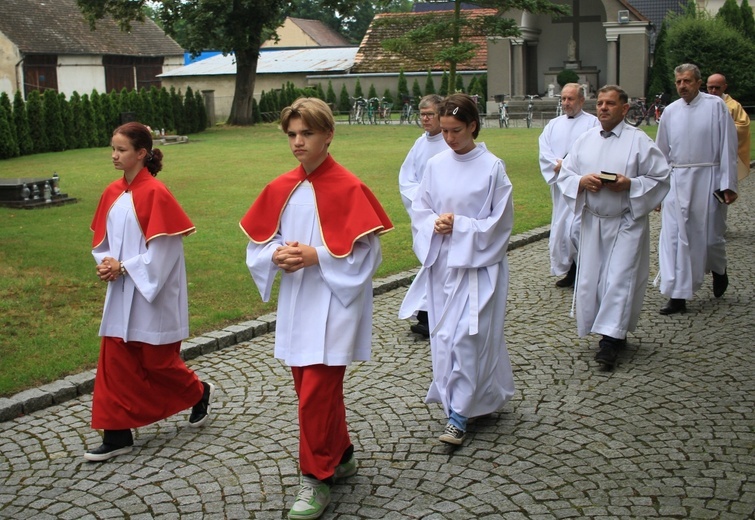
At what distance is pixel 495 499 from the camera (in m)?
4.93

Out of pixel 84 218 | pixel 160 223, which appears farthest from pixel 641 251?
pixel 84 218

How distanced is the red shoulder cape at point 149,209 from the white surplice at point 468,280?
156 centimetres

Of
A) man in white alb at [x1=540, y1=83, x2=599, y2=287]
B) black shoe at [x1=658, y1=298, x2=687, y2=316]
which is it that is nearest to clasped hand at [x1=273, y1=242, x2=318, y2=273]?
black shoe at [x1=658, y1=298, x2=687, y2=316]

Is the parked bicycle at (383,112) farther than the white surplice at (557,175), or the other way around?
the parked bicycle at (383,112)

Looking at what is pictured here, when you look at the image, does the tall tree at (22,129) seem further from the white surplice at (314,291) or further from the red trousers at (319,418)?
the red trousers at (319,418)

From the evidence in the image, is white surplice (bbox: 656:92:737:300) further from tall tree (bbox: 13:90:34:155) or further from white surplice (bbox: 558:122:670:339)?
tall tree (bbox: 13:90:34:155)

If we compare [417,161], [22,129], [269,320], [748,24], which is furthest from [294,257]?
[748,24]

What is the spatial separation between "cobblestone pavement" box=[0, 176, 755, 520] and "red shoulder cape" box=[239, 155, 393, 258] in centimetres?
138

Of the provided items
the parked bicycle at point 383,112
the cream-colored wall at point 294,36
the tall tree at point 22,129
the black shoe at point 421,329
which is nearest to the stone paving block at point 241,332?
the black shoe at point 421,329

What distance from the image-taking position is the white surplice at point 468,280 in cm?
587

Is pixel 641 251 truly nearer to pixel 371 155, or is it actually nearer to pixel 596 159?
pixel 596 159

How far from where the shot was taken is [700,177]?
9.53 m

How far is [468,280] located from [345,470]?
147 cm

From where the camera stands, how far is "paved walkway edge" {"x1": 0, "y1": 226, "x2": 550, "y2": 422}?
6605 millimetres
